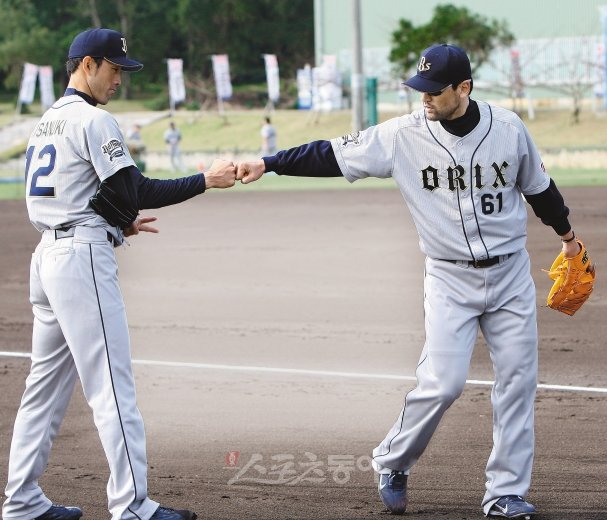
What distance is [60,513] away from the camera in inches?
209

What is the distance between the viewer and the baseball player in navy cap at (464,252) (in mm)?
5391

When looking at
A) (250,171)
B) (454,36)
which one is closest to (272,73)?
(454,36)

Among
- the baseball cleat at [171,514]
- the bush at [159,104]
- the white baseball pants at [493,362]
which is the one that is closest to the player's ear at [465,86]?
the white baseball pants at [493,362]

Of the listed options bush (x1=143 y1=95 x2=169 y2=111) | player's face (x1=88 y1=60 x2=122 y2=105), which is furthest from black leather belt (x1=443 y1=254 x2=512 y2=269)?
bush (x1=143 y1=95 x2=169 y2=111)

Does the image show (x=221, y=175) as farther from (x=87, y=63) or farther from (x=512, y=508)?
(x=512, y=508)

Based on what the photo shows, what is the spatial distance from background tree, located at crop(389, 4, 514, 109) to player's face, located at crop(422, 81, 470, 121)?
39070 millimetres

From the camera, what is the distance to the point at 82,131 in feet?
16.1

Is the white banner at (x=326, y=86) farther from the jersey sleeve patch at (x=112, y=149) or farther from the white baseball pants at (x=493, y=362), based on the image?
the jersey sleeve patch at (x=112, y=149)

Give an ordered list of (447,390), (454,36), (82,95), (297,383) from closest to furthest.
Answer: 1. (82,95)
2. (447,390)
3. (297,383)
4. (454,36)

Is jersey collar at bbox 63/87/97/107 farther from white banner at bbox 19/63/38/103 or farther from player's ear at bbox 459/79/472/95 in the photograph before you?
white banner at bbox 19/63/38/103

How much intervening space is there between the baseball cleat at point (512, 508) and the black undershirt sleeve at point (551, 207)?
1.30 metres

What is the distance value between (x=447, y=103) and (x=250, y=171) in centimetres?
103

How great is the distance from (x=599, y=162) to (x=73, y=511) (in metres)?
27.3

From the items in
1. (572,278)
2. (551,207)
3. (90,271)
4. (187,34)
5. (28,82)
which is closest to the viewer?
(90,271)
